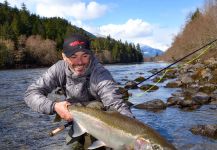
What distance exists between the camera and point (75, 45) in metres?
4.96

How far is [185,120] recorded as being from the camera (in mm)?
11516

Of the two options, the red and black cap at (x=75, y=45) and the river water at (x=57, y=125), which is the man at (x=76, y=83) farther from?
the river water at (x=57, y=125)

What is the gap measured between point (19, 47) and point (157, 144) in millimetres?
92640

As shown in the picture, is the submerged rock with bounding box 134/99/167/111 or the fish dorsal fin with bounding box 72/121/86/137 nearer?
the fish dorsal fin with bounding box 72/121/86/137

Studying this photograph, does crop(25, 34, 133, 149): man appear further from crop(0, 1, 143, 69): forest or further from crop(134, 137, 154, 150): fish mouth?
crop(0, 1, 143, 69): forest

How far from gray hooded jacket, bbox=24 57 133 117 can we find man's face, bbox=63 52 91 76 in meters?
0.12

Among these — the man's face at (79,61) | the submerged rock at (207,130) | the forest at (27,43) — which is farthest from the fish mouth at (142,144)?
the forest at (27,43)

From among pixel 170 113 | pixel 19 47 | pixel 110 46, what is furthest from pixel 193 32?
pixel 110 46

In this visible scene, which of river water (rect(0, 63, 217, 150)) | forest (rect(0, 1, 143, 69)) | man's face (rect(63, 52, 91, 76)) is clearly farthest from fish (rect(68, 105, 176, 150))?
forest (rect(0, 1, 143, 69))

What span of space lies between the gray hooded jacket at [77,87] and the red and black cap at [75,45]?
36 centimetres

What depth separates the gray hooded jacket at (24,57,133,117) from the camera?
4.96 m

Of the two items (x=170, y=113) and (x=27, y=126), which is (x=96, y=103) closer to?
(x=27, y=126)

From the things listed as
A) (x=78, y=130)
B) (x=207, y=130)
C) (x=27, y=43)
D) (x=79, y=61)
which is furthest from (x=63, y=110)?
(x=27, y=43)

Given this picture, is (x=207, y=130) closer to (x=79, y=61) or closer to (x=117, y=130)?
(x=79, y=61)
